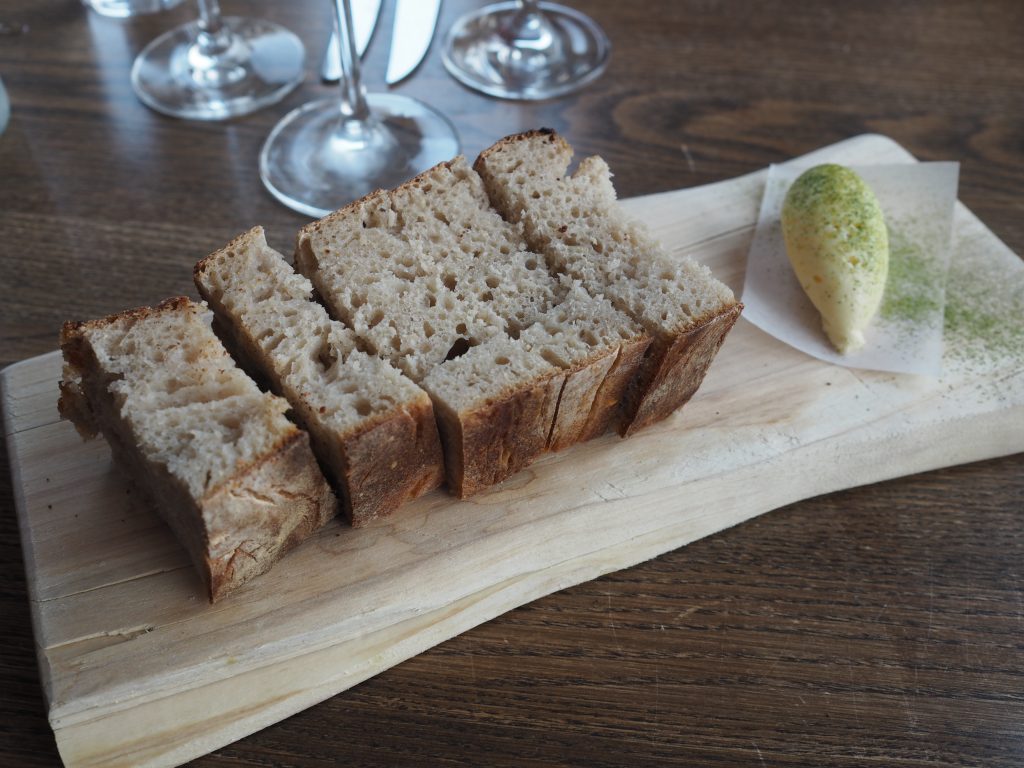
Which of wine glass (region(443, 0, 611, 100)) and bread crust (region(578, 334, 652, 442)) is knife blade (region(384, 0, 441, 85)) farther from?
bread crust (region(578, 334, 652, 442))

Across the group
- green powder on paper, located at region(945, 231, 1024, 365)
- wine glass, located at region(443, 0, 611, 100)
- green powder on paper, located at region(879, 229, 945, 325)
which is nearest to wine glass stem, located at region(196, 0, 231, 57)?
wine glass, located at region(443, 0, 611, 100)

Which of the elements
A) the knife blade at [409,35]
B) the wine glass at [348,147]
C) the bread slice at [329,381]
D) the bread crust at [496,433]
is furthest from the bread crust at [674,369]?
the knife blade at [409,35]

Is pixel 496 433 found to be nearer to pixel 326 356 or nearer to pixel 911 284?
pixel 326 356

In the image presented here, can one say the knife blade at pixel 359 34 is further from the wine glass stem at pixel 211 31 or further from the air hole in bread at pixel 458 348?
the air hole in bread at pixel 458 348

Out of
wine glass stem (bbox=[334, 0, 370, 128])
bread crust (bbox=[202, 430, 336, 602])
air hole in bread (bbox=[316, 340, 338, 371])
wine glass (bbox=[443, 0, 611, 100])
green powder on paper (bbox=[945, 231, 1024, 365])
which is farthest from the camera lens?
wine glass (bbox=[443, 0, 611, 100])

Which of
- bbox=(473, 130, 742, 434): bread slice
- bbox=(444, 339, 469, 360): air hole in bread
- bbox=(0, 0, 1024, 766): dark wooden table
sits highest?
bbox=(473, 130, 742, 434): bread slice
